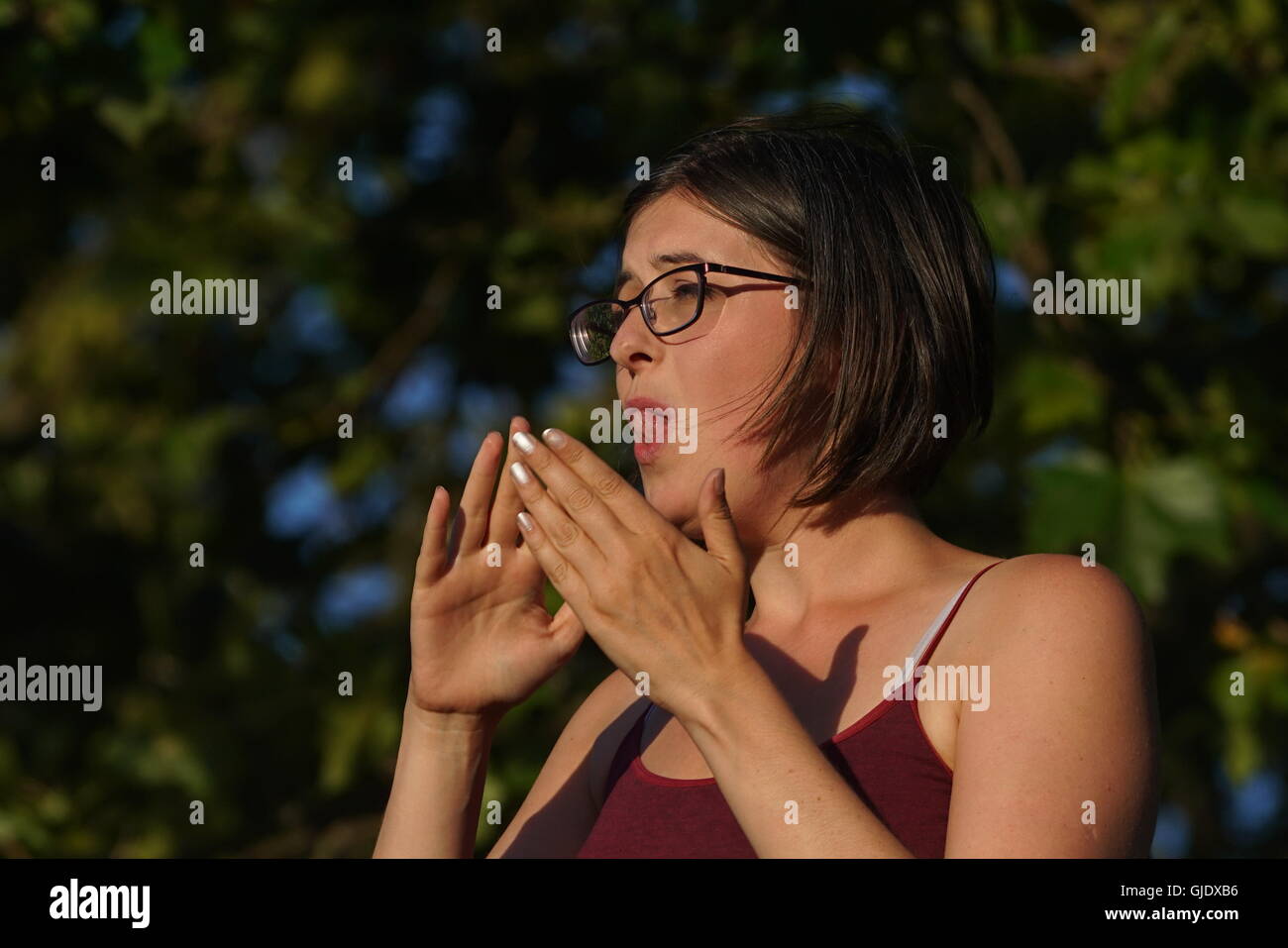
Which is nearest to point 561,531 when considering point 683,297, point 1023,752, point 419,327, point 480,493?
point 480,493

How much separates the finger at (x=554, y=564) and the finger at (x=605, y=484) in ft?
0.23

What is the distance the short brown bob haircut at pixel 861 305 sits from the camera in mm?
2221

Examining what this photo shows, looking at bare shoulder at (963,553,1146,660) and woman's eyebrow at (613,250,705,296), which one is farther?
woman's eyebrow at (613,250,705,296)

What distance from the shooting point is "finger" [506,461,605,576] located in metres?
1.88

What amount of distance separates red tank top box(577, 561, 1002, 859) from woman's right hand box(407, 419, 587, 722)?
24 cm

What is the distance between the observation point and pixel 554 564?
1.93m

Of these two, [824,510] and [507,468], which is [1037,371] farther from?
[507,468]

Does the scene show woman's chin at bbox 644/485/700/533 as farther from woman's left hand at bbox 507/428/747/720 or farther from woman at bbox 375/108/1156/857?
woman's left hand at bbox 507/428/747/720

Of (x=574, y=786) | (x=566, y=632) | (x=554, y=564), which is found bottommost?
(x=574, y=786)

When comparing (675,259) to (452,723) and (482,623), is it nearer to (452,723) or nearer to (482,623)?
(482,623)

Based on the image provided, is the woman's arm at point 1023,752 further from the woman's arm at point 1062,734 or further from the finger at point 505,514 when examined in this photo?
the finger at point 505,514

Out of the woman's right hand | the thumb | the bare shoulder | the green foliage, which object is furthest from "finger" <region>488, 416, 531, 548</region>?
the green foliage

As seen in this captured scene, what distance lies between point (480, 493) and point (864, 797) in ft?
2.21
